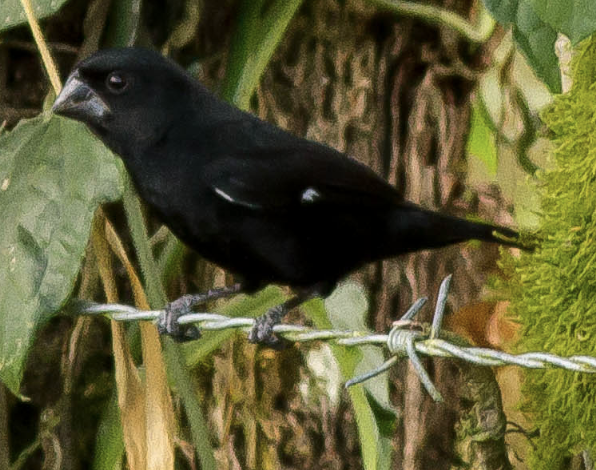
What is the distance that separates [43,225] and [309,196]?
0.38 meters

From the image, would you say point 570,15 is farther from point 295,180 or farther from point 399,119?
point 399,119

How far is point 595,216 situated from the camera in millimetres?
1681

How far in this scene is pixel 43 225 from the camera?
158cm

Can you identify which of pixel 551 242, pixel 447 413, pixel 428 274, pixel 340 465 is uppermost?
pixel 551 242

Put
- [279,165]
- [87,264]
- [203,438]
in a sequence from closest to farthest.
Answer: [279,165] → [203,438] → [87,264]

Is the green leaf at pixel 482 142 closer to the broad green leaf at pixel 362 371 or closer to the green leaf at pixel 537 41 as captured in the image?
the broad green leaf at pixel 362 371

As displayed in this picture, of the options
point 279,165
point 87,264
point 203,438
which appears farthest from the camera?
point 87,264

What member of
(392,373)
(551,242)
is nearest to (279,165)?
(551,242)

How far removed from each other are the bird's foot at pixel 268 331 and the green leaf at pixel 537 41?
0.54 meters

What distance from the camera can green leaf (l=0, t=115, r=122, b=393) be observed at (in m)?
1.53

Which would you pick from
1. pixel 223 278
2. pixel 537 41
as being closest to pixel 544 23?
pixel 537 41

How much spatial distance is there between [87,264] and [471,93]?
86 centimetres

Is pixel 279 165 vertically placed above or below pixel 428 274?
above

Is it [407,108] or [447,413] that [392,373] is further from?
[407,108]
